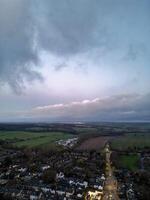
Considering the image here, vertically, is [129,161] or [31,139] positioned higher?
[31,139]

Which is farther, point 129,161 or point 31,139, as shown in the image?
point 31,139

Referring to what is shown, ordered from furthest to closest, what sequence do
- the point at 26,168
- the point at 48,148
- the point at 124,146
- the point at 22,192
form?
the point at 124,146, the point at 48,148, the point at 26,168, the point at 22,192

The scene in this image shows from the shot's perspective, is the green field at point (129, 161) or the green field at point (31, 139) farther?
the green field at point (31, 139)

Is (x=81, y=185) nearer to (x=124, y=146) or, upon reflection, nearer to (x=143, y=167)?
(x=143, y=167)

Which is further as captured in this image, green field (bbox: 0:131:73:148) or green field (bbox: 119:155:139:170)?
green field (bbox: 0:131:73:148)

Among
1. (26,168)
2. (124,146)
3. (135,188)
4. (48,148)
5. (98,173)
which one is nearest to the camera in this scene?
(135,188)

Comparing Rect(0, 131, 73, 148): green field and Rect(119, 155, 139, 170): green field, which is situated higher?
Rect(0, 131, 73, 148): green field

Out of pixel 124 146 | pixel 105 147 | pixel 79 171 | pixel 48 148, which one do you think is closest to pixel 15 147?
pixel 48 148

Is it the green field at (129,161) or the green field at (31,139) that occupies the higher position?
the green field at (31,139)
